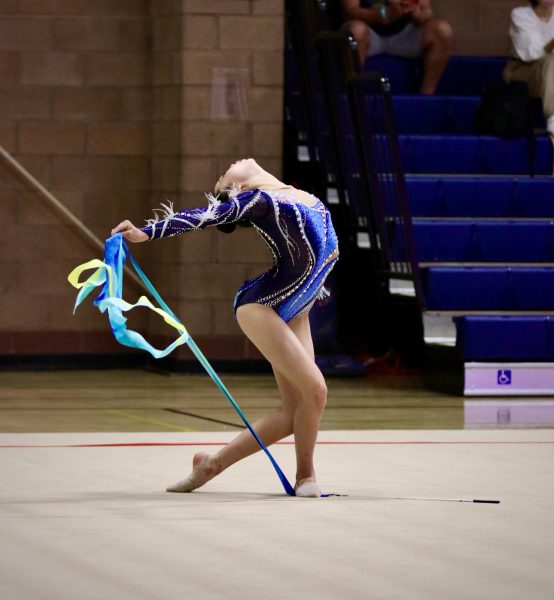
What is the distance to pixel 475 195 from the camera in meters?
11.2

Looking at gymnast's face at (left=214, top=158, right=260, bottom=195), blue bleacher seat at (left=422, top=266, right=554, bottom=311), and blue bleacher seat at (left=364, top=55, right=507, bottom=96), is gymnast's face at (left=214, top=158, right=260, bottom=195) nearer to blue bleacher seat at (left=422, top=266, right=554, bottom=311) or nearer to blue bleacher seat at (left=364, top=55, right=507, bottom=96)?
blue bleacher seat at (left=422, top=266, right=554, bottom=311)

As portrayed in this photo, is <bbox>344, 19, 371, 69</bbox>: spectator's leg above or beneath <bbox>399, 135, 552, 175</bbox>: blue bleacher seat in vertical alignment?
above

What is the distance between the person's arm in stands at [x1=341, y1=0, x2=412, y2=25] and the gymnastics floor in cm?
415

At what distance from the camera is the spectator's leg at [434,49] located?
11.8 meters

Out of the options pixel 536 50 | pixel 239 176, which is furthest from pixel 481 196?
pixel 239 176

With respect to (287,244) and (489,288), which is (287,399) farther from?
(489,288)

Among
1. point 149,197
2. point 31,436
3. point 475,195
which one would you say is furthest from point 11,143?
point 31,436

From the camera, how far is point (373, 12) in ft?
38.7

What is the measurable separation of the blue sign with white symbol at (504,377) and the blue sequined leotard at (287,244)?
13.3ft

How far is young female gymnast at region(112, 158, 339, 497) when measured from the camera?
602 centimetres

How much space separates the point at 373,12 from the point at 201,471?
627cm

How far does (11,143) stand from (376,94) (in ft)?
8.49

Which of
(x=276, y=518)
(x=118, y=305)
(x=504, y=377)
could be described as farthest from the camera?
(x=504, y=377)

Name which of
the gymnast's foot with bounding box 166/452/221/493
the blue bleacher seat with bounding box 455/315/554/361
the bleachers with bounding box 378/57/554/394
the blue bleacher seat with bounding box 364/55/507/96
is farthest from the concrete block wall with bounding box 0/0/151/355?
the gymnast's foot with bounding box 166/452/221/493
